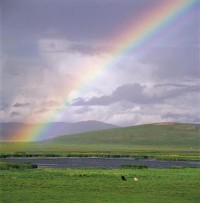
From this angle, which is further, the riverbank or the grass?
the riverbank

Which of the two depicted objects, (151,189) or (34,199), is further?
(151,189)

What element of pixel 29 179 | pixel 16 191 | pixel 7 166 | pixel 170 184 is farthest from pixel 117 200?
pixel 7 166

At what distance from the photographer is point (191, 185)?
39.1 metres

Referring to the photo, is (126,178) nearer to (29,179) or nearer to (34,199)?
(29,179)

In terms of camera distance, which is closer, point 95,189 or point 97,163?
point 95,189

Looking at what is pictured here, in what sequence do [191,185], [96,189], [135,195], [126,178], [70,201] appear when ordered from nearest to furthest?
[70,201] → [135,195] → [96,189] → [191,185] → [126,178]

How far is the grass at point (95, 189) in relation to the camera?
30.5 metres

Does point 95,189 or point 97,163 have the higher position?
point 97,163

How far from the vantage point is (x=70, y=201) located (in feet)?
96.9

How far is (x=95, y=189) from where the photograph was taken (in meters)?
35.0

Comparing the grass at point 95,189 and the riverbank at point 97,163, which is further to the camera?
→ the riverbank at point 97,163

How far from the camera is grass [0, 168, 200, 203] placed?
30.5m

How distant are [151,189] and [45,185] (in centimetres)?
893

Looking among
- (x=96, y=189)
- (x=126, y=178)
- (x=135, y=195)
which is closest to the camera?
(x=135, y=195)
